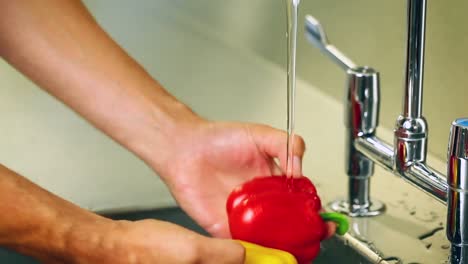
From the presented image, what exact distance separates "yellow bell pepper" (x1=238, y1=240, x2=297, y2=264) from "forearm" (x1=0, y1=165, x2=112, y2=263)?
0.15 m

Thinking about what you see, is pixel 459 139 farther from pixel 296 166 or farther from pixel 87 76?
pixel 87 76

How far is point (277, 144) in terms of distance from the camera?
94cm

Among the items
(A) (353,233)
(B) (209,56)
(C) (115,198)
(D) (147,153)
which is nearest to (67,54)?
(D) (147,153)

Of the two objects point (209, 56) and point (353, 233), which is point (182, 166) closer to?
point (353, 233)

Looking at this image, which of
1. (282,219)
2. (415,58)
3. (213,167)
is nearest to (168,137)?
(213,167)

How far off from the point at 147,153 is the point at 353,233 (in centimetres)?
26

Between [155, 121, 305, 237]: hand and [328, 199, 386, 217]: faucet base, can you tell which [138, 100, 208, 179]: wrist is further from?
[328, 199, 386, 217]: faucet base

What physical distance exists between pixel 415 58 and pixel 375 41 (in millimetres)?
304

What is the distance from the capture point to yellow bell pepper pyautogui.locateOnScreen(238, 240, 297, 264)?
803 mm

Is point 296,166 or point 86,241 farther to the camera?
point 296,166

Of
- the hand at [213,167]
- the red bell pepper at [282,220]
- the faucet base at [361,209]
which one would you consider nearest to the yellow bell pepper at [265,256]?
the red bell pepper at [282,220]

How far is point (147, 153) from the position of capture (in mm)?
999

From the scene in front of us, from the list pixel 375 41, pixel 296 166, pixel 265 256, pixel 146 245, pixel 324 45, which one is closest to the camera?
pixel 146 245

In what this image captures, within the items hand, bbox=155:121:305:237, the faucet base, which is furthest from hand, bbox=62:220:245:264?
the faucet base
